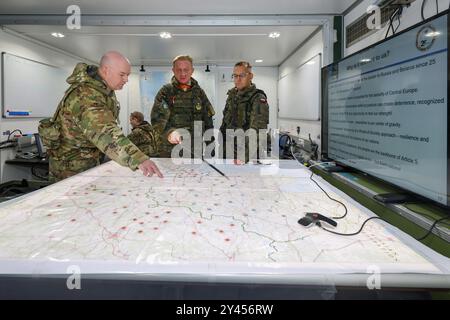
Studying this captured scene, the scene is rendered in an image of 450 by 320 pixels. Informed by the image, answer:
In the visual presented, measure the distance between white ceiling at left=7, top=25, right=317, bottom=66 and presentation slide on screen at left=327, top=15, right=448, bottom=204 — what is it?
73.2 inches

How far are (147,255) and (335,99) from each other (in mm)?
1761

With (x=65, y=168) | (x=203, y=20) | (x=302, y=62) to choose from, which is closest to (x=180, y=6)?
(x=203, y=20)

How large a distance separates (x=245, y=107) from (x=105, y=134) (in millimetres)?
1735

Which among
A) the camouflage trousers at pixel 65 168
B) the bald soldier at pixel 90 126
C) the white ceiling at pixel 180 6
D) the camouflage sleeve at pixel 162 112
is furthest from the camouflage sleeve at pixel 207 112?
the camouflage trousers at pixel 65 168

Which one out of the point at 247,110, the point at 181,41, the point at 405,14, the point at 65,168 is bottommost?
the point at 65,168

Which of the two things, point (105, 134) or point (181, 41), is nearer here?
point (105, 134)

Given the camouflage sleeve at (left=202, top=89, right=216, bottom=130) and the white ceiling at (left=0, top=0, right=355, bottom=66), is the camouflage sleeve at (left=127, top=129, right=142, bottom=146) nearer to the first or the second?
the camouflage sleeve at (left=202, top=89, right=216, bottom=130)

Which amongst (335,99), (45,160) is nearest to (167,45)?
(45,160)

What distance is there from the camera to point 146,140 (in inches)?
119

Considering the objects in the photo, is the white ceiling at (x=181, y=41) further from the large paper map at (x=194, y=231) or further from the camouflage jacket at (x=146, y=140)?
the large paper map at (x=194, y=231)

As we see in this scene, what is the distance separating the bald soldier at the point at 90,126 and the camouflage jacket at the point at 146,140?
796 mm

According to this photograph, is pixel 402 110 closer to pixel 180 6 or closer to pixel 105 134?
pixel 105 134

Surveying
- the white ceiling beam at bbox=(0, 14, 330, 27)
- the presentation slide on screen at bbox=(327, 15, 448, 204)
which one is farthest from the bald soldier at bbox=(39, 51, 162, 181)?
the presentation slide on screen at bbox=(327, 15, 448, 204)
